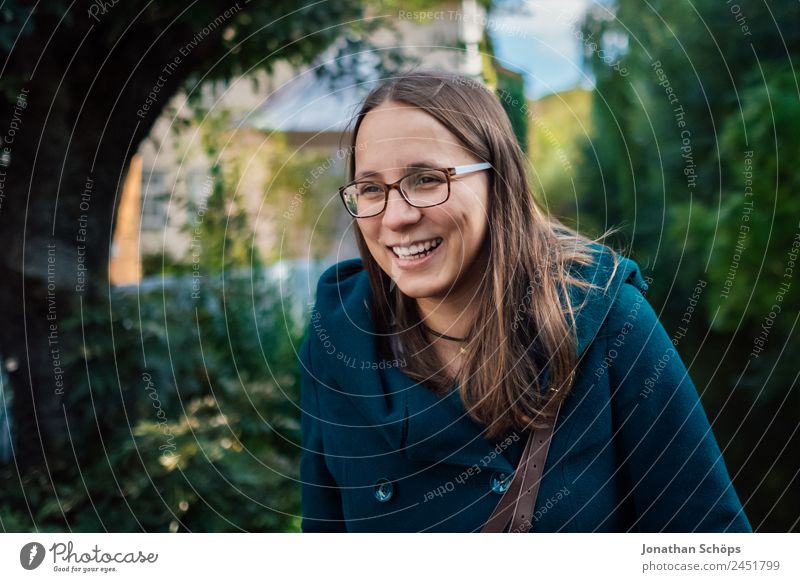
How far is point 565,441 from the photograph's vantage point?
125cm

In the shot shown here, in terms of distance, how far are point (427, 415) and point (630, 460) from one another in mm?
346

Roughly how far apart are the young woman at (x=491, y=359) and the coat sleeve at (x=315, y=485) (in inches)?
5.3

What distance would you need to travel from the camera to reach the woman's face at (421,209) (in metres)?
1.24

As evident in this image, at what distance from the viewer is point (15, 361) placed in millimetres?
2568

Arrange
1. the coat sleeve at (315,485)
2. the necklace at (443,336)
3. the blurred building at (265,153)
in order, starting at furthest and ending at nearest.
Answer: the blurred building at (265,153), the coat sleeve at (315,485), the necklace at (443,336)

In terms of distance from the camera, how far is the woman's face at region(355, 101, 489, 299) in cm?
124

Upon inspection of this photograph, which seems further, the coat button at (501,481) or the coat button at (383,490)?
the coat button at (383,490)

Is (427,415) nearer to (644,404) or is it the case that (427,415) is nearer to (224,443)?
(644,404)

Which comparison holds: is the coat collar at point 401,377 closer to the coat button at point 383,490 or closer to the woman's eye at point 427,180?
the coat button at point 383,490

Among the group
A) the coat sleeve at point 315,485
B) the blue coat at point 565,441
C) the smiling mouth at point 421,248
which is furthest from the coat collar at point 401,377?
the smiling mouth at point 421,248

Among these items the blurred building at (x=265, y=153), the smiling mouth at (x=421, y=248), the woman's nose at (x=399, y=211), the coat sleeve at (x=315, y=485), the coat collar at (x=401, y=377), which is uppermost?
the blurred building at (x=265, y=153)

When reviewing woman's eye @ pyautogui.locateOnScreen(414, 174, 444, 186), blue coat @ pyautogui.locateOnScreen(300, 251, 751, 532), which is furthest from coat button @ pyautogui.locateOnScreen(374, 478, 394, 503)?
woman's eye @ pyautogui.locateOnScreen(414, 174, 444, 186)

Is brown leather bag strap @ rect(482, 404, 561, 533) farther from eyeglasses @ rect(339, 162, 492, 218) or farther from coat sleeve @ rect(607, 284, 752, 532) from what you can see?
eyeglasses @ rect(339, 162, 492, 218)
